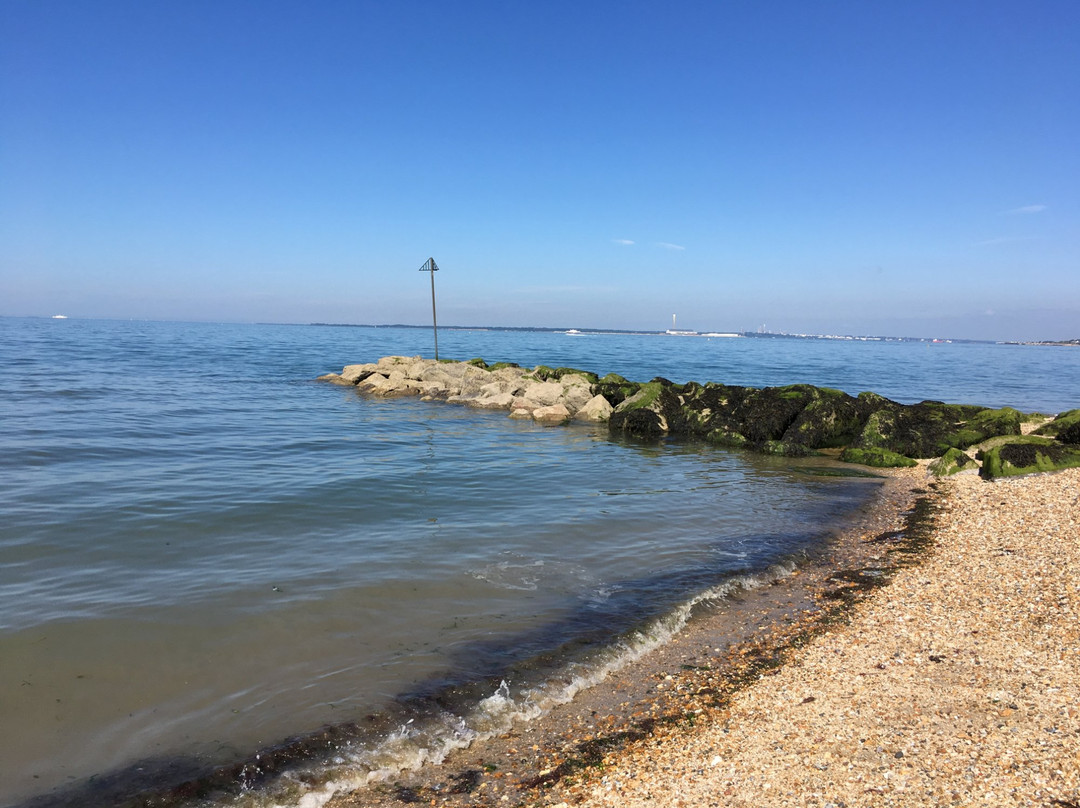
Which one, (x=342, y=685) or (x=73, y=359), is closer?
(x=342, y=685)

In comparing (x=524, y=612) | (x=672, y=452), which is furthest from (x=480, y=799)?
(x=672, y=452)

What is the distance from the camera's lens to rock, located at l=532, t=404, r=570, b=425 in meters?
23.4

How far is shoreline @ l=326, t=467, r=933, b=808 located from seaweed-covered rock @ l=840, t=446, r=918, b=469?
8.46 metres

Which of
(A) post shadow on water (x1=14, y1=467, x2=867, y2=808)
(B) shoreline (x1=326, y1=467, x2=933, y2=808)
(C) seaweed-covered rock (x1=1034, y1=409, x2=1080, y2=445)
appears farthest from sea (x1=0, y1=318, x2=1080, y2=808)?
(C) seaweed-covered rock (x1=1034, y1=409, x2=1080, y2=445)

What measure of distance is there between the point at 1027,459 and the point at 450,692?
45.9 ft

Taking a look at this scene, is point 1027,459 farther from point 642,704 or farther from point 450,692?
point 450,692

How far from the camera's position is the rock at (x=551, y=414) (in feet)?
76.7

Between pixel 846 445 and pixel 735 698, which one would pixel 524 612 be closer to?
pixel 735 698

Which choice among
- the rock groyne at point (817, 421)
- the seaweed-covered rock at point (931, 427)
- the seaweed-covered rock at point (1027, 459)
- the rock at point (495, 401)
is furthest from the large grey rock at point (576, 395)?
the seaweed-covered rock at point (1027, 459)

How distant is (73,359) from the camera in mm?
38188

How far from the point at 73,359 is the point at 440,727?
4421 centimetres

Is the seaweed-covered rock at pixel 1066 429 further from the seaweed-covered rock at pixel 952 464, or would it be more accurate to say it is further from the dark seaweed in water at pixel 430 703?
the dark seaweed in water at pixel 430 703

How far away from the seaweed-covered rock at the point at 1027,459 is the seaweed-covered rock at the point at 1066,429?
5.98ft

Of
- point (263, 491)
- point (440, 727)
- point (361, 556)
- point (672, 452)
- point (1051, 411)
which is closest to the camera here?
point (440, 727)
